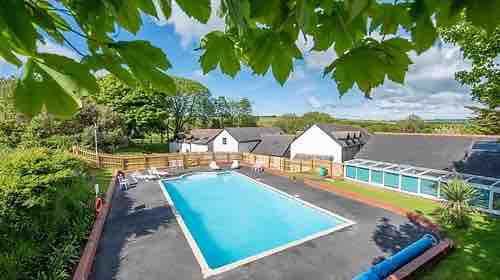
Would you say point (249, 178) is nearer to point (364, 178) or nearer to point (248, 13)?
point (364, 178)

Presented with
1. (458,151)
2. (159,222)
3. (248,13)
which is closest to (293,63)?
(248,13)

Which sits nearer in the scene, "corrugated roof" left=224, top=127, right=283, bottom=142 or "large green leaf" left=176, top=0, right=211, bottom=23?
"large green leaf" left=176, top=0, right=211, bottom=23

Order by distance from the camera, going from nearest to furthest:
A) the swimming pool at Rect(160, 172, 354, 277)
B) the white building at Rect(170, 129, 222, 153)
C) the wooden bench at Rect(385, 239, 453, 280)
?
1. the wooden bench at Rect(385, 239, 453, 280)
2. the swimming pool at Rect(160, 172, 354, 277)
3. the white building at Rect(170, 129, 222, 153)

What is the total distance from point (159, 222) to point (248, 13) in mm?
9798

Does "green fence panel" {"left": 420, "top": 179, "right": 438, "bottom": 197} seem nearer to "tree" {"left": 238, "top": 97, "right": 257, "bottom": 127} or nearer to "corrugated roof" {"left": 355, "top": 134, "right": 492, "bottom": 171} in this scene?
"corrugated roof" {"left": 355, "top": 134, "right": 492, "bottom": 171}

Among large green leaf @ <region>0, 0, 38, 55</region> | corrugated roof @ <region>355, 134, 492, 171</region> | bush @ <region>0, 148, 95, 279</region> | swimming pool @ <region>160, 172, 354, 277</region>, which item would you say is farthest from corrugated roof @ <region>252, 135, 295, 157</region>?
large green leaf @ <region>0, 0, 38, 55</region>

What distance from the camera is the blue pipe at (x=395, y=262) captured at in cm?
535

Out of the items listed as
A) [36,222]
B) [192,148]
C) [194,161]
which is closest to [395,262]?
[36,222]

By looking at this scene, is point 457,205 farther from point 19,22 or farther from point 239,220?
point 19,22

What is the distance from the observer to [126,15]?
0.91 meters

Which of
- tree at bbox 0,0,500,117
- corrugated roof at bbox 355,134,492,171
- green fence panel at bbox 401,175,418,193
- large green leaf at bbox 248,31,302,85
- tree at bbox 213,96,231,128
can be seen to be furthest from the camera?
tree at bbox 213,96,231,128

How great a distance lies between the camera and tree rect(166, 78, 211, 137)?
41.9 metres

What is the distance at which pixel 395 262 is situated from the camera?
582 cm

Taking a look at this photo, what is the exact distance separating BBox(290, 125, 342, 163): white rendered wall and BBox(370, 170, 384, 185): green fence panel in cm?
536
